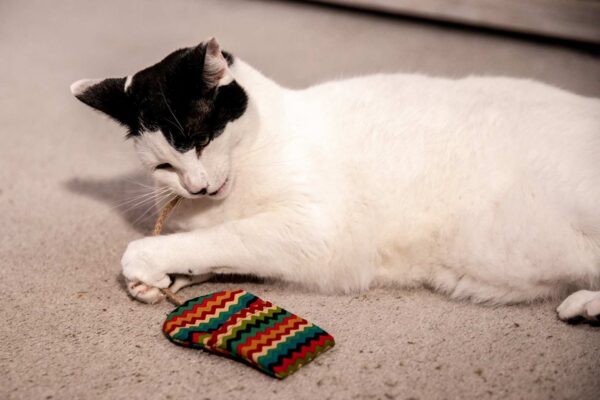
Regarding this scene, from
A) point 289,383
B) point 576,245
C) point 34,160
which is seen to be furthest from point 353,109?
point 34,160

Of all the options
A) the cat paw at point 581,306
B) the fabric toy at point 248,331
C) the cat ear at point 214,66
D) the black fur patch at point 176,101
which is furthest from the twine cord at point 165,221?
the cat paw at point 581,306

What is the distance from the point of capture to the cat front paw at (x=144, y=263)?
52.9 inches

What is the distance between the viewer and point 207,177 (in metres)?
1.30

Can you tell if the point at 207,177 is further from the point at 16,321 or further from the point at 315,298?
the point at 16,321

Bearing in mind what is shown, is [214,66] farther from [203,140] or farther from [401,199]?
[401,199]

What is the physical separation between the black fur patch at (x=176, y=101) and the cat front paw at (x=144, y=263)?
25 centimetres

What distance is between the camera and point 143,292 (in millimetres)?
1376

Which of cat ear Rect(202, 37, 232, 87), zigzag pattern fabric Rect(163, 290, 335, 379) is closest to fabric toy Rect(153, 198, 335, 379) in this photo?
zigzag pattern fabric Rect(163, 290, 335, 379)

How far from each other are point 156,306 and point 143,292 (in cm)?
6

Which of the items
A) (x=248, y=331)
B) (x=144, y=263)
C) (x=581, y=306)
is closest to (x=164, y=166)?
(x=144, y=263)

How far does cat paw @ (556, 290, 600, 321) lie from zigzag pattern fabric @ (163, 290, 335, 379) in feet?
1.78

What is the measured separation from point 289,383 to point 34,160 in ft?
5.12

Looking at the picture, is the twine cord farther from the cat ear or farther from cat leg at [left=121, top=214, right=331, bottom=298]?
the cat ear

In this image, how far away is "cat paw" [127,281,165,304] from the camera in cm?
137
